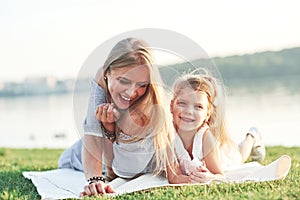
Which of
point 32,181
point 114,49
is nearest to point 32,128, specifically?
point 32,181

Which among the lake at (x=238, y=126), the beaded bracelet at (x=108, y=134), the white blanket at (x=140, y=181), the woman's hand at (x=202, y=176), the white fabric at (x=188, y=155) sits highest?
the beaded bracelet at (x=108, y=134)

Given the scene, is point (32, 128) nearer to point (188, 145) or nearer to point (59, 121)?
point (59, 121)

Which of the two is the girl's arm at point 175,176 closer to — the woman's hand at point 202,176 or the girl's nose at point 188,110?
the woman's hand at point 202,176

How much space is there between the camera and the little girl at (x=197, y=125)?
3.28m

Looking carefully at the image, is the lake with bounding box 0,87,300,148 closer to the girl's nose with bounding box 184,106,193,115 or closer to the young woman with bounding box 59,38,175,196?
the girl's nose with bounding box 184,106,193,115

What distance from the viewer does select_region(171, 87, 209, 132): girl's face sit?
11.0ft

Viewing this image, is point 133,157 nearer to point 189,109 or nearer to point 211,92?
point 189,109

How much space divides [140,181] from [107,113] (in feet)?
1.69

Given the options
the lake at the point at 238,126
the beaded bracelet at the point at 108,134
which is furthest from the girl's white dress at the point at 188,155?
the lake at the point at 238,126

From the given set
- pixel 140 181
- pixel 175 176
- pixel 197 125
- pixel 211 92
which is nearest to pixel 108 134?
pixel 140 181

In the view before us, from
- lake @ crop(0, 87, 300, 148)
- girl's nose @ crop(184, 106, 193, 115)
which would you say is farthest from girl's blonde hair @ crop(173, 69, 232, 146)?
lake @ crop(0, 87, 300, 148)

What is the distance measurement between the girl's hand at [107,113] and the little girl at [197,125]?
0.45 m

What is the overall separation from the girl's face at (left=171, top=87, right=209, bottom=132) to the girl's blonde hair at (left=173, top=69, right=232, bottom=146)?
0.11 feet

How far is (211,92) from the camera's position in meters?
3.46
